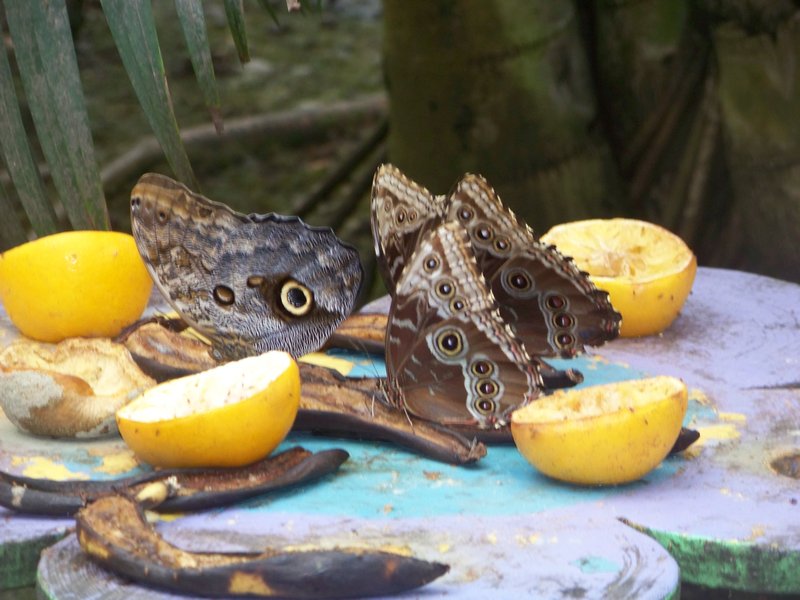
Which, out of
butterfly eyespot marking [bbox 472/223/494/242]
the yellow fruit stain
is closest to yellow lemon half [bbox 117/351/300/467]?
butterfly eyespot marking [bbox 472/223/494/242]

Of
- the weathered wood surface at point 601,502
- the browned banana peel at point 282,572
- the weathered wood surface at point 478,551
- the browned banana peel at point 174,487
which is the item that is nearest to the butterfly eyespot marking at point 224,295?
the weathered wood surface at point 601,502

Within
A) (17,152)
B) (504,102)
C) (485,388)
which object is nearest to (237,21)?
(17,152)

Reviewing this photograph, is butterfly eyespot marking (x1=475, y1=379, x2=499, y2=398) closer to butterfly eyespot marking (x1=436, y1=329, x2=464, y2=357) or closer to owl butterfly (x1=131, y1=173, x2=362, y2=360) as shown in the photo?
butterfly eyespot marking (x1=436, y1=329, x2=464, y2=357)

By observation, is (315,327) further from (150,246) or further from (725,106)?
(725,106)

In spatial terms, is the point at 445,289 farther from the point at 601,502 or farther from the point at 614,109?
the point at 614,109

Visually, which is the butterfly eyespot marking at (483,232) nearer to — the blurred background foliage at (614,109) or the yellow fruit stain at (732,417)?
the yellow fruit stain at (732,417)

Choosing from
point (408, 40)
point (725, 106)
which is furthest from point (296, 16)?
point (725, 106)
